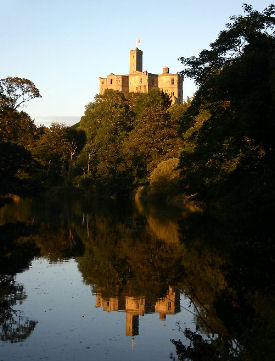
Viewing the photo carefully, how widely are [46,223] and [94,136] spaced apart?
61.6 m

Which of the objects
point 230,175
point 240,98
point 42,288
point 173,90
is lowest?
point 42,288

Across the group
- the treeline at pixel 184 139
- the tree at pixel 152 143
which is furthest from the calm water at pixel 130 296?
the tree at pixel 152 143

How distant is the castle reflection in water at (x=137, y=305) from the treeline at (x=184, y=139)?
5.84 meters

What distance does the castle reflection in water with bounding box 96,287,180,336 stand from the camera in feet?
48.7

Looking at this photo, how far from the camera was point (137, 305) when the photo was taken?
1568cm

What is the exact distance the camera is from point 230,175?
24.5 m

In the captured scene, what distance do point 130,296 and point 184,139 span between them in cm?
6055

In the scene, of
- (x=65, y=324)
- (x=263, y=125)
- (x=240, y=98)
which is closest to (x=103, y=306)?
(x=65, y=324)

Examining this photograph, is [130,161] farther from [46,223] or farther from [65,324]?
[65,324]

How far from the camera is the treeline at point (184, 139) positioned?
21828 millimetres

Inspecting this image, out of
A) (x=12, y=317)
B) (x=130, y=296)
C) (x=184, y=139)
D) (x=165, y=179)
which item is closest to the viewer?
(x=12, y=317)

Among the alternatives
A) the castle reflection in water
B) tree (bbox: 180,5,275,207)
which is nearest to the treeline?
tree (bbox: 180,5,275,207)

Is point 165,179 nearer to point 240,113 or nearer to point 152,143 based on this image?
point 152,143

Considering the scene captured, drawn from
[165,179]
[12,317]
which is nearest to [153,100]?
[165,179]
